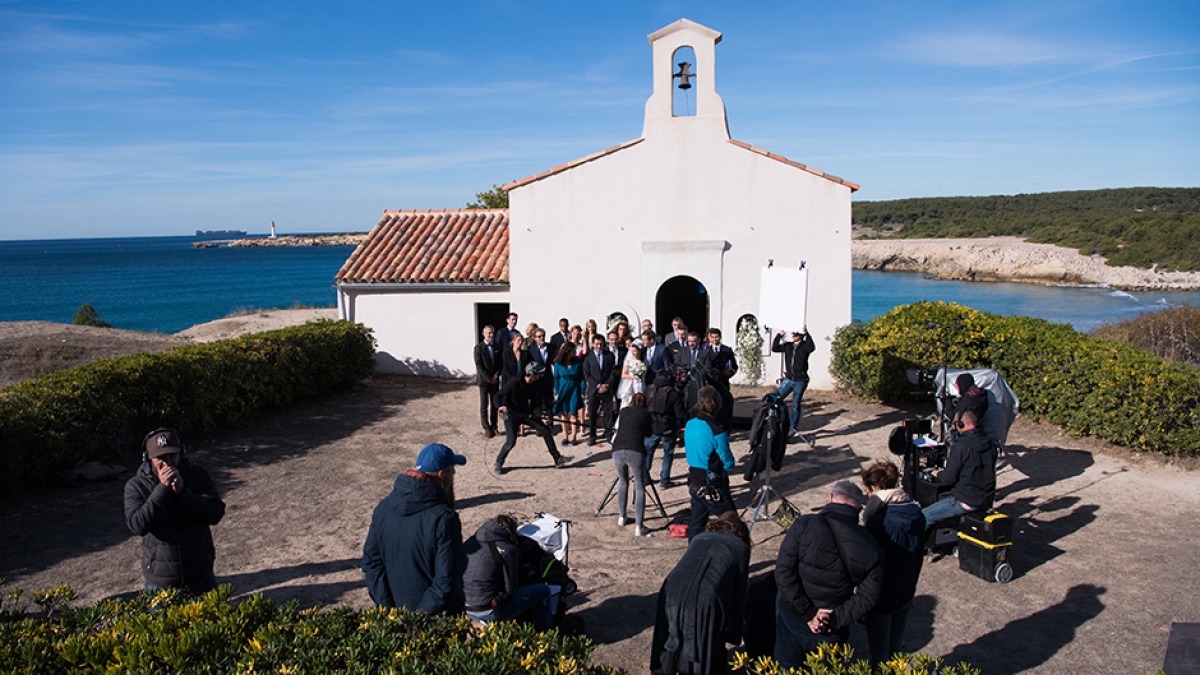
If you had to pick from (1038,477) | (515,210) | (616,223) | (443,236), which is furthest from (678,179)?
(1038,477)

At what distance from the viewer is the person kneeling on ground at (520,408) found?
994 centimetres

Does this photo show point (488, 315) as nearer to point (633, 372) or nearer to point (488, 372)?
point (488, 372)

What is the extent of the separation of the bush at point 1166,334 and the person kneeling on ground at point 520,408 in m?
15.4

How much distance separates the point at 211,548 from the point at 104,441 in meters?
5.50

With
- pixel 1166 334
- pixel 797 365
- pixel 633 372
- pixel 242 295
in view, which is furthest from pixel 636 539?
pixel 242 295

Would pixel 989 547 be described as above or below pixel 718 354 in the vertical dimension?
below

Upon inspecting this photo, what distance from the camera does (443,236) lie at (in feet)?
59.0

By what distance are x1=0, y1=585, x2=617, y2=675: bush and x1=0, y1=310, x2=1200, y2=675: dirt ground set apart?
2125 mm

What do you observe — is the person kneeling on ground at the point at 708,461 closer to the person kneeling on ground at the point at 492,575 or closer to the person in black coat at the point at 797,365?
the person kneeling on ground at the point at 492,575

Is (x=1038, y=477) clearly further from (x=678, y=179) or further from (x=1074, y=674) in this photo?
(x=678, y=179)

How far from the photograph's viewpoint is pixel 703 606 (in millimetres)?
4301

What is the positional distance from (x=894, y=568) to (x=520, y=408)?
20.1 ft

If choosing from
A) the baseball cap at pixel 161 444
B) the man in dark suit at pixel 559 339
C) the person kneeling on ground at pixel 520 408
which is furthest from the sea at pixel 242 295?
the baseball cap at pixel 161 444

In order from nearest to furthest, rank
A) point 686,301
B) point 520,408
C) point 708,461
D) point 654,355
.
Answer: point 708,461 → point 520,408 → point 654,355 → point 686,301
